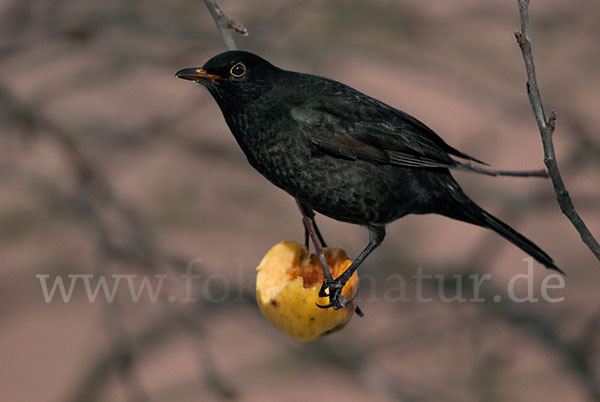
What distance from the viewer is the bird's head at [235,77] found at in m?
3.08

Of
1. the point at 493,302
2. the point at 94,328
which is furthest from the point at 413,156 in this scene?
the point at 94,328

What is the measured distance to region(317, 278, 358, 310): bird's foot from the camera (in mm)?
2857

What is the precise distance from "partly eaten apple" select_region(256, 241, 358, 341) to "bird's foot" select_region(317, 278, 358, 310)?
24mm

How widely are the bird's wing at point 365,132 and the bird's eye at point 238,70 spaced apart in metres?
0.27

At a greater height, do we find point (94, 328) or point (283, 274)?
point (283, 274)

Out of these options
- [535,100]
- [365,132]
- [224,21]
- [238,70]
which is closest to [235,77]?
[238,70]

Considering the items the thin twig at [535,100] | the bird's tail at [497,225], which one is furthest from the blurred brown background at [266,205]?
the thin twig at [535,100]

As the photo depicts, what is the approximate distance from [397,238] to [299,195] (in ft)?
11.9

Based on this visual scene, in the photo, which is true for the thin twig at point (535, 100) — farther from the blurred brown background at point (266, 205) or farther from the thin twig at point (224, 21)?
the blurred brown background at point (266, 205)

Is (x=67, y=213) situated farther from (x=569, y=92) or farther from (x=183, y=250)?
(x=569, y=92)

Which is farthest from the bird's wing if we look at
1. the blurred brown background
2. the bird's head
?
the blurred brown background

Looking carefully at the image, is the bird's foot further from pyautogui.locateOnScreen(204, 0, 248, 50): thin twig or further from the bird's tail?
pyautogui.locateOnScreen(204, 0, 248, 50): thin twig

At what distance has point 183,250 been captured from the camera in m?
6.83

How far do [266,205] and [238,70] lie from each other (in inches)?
152
